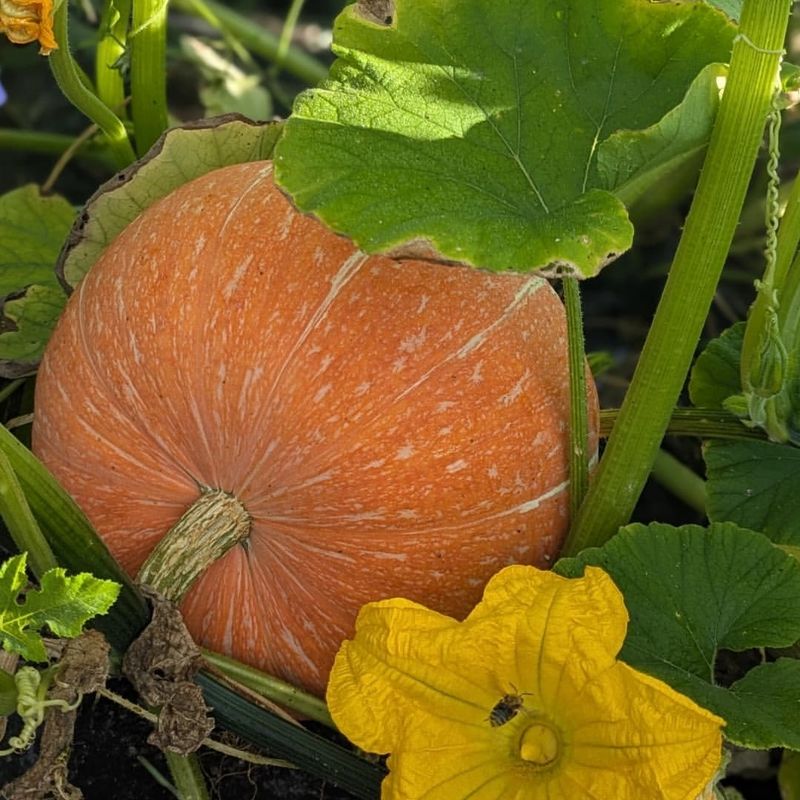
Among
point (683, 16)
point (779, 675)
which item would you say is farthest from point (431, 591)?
point (683, 16)

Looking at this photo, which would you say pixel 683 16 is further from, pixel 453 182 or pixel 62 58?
pixel 62 58

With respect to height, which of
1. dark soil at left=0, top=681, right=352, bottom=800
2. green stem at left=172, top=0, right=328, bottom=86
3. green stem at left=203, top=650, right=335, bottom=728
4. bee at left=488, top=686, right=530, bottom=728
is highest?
green stem at left=172, top=0, right=328, bottom=86

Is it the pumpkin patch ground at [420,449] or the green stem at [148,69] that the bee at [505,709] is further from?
the green stem at [148,69]

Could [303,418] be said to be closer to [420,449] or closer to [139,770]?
[420,449]

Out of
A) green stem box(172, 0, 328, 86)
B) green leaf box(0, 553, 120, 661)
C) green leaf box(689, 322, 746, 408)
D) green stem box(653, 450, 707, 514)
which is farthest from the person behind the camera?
green stem box(172, 0, 328, 86)

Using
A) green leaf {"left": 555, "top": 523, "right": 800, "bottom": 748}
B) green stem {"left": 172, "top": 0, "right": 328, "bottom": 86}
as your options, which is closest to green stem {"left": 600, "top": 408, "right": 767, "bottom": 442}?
green leaf {"left": 555, "top": 523, "right": 800, "bottom": 748}

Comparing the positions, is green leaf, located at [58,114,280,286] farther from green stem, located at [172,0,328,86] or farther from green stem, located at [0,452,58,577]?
green stem, located at [172,0,328,86]
